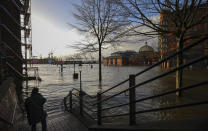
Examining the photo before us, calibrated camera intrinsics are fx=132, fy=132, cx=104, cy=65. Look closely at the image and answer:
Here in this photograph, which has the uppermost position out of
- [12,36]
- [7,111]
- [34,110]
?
[12,36]

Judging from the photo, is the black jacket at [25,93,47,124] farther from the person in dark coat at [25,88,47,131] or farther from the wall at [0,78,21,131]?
the wall at [0,78,21,131]

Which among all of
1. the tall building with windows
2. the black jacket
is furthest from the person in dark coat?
the tall building with windows

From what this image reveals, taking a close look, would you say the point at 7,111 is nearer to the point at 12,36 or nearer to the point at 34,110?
the point at 34,110

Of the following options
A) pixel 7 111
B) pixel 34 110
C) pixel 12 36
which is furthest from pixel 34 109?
pixel 12 36

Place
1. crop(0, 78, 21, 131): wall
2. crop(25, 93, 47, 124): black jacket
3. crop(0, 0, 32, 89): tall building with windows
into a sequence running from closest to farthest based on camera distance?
crop(0, 78, 21, 131): wall
crop(25, 93, 47, 124): black jacket
crop(0, 0, 32, 89): tall building with windows

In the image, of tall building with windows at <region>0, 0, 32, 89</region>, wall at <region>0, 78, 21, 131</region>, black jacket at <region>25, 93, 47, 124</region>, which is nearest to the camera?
wall at <region>0, 78, 21, 131</region>

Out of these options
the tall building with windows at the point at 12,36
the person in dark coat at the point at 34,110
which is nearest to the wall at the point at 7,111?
the person in dark coat at the point at 34,110

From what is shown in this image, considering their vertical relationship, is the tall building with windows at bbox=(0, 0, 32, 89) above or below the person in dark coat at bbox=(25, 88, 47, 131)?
above

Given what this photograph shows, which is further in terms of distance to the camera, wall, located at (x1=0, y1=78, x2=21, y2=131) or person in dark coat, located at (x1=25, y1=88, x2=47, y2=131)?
person in dark coat, located at (x1=25, y1=88, x2=47, y2=131)

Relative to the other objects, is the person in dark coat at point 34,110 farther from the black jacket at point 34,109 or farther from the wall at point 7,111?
the wall at point 7,111

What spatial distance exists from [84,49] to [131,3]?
7694mm

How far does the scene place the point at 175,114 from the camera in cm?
532

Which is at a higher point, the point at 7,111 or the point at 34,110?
the point at 34,110

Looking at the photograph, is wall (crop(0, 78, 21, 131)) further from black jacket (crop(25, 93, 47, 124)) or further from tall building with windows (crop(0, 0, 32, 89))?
tall building with windows (crop(0, 0, 32, 89))
